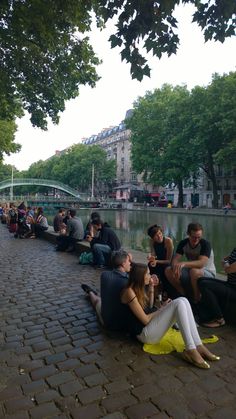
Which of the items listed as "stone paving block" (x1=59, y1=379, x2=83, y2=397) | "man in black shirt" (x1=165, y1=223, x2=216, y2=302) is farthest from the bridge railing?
"stone paving block" (x1=59, y1=379, x2=83, y2=397)

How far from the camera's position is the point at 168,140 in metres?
54.1

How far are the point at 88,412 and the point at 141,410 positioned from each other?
445 millimetres

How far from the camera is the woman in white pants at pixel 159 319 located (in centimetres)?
375

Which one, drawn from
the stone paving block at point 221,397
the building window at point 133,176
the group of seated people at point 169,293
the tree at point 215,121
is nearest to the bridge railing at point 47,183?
the building window at point 133,176

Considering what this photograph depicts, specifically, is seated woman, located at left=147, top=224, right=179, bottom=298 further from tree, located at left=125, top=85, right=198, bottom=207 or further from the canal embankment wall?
tree, located at left=125, top=85, right=198, bottom=207

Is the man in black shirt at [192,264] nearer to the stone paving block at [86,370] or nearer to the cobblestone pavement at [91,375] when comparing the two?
the cobblestone pavement at [91,375]

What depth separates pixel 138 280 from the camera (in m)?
3.99

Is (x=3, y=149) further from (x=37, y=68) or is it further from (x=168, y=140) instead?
(x=168, y=140)

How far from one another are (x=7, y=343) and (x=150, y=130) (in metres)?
55.6

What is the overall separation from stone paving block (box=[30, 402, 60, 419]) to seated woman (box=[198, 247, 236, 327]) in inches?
96.2

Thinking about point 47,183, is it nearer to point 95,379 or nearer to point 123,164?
point 123,164

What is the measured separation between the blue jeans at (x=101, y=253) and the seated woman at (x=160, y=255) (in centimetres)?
265

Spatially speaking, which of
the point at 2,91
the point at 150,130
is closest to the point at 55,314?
the point at 2,91

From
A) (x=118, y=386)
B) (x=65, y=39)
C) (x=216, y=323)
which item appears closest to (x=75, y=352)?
(x=118, y=386)
